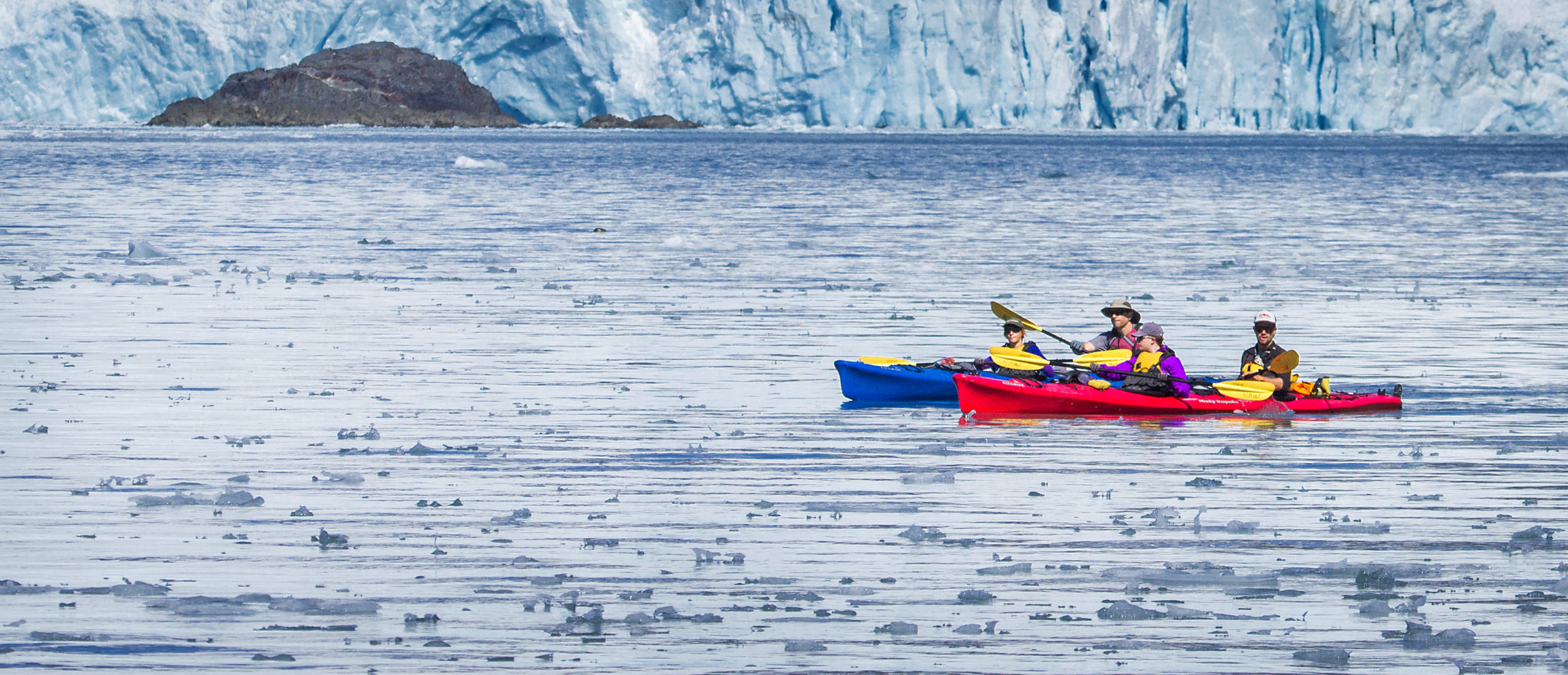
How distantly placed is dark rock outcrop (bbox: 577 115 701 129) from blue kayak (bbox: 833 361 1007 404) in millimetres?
85861

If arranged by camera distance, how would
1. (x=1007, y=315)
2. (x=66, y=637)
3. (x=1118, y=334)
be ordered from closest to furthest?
(x=66, y=637)
(x=1118, y=334)
(x=1007, y=315)

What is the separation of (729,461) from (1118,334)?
397 centimetres

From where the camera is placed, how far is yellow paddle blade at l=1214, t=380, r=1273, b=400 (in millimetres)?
12531

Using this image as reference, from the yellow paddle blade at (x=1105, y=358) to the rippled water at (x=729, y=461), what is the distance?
63 centimetres

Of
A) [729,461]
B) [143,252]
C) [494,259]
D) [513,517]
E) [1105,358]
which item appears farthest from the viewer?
[494,259]

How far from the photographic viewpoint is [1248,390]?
41.1 ft

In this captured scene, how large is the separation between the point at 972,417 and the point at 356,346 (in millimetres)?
5474

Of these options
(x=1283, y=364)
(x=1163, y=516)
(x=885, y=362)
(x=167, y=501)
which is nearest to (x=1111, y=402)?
(x=1283, y=364)

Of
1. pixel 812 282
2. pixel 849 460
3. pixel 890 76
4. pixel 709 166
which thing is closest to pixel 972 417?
pixel 849 460

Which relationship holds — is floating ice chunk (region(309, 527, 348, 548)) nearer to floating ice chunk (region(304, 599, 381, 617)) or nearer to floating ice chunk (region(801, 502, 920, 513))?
floating ice chunk (region(304, 599, 381, 617))

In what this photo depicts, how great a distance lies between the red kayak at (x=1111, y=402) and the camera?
1236 centimetres

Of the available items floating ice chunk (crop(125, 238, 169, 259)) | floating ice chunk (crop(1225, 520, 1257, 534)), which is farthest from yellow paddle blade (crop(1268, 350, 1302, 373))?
floating ice chunk (crop(125, 238, 169, 259))

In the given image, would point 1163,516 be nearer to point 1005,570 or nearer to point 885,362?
point 1005,570

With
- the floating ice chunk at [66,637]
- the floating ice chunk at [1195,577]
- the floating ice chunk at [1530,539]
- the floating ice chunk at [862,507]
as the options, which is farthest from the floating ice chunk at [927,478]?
the floating ice chunk at [66,637]
